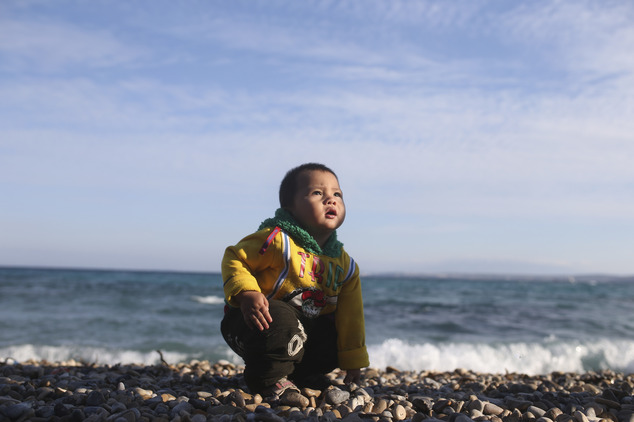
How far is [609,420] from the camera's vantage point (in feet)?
8.52

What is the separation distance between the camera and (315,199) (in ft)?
10.1

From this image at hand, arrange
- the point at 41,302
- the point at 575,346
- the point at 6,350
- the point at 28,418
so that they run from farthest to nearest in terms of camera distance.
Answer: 1. the point at 41,302
2. the point at 575,346
3. the point at 6,350
4. the point at 28,418

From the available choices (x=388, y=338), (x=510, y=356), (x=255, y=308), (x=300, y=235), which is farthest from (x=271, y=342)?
(x=388, y=338)

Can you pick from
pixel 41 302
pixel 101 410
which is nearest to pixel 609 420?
pixel 101 410

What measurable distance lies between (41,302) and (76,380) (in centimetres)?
1253

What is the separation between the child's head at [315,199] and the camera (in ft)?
10.0

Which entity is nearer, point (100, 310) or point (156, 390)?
point (156, 390)

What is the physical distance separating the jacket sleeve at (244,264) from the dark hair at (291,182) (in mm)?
289

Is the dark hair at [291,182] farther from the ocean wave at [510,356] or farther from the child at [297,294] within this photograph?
the ocean wave at [510,356]

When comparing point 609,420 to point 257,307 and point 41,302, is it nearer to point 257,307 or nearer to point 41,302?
point 257,307

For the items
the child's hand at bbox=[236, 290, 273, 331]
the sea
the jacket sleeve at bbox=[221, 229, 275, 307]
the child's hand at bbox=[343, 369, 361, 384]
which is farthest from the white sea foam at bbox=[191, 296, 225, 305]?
the child's hand at bbox=[236, 290, 273, 331]

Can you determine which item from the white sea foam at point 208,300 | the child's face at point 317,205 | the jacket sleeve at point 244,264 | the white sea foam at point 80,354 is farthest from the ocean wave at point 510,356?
the white sea foam at point 208,300

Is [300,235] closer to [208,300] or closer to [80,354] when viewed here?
[80,354]

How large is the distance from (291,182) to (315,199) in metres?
0.21
